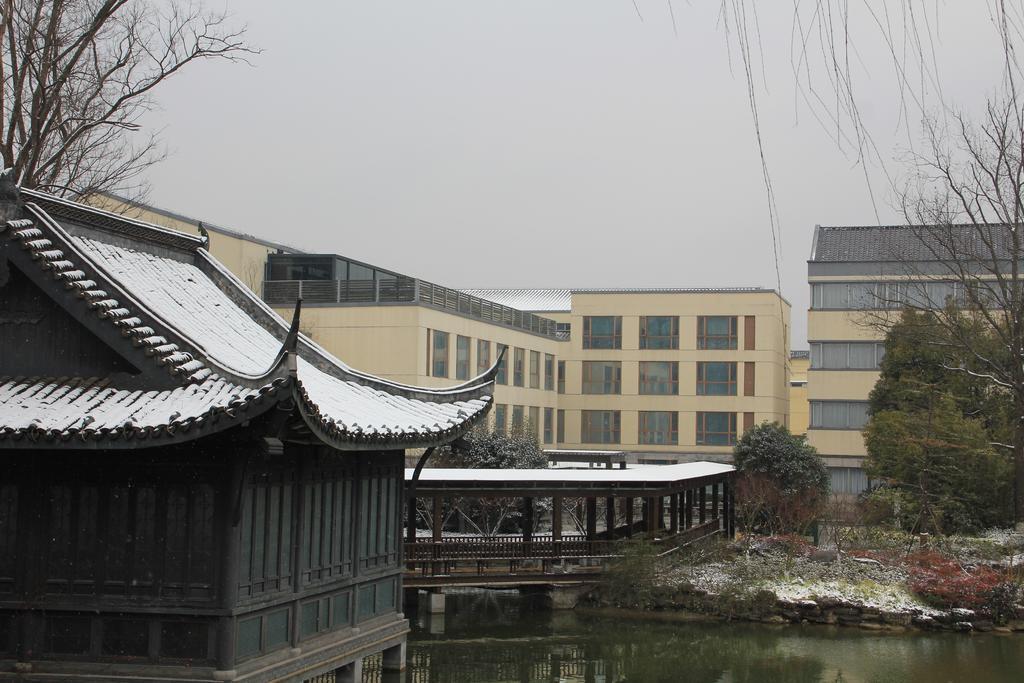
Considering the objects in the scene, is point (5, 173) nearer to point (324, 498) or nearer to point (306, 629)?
point (324, 498)

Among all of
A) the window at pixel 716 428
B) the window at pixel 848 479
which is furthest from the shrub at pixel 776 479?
the window at pixel 716 428

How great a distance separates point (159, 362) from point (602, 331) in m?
41.4

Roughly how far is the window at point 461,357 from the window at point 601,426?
11897 mm

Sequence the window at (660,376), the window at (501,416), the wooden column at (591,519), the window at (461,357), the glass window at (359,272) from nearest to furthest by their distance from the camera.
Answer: the wooden column at (591,519), the window at (461,357), the glass window at (359,272), the window at (501,416), the window at (660,376)

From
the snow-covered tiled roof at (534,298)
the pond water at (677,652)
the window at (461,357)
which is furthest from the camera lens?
the snow-covered tiled roof at (534,298)

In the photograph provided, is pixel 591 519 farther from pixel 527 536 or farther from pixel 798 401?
pixel 798 401

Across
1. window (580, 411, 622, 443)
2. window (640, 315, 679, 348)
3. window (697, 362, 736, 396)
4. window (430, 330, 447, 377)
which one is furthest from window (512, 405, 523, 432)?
window (697, 362, 736, 396)

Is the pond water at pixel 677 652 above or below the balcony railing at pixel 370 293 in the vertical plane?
below

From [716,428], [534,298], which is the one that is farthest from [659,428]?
[534,298]

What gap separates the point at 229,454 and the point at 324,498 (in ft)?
6.87

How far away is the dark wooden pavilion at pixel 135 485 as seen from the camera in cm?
1072

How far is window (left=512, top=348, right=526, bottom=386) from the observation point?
4606cm

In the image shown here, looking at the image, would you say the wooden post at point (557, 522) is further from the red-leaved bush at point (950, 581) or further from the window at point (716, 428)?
the window at point (716, 428)

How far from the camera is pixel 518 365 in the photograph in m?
46.6
